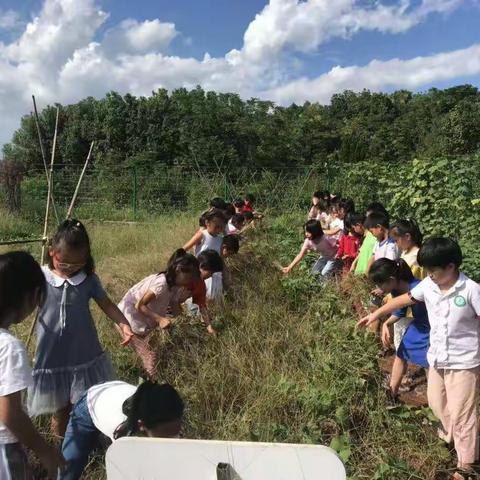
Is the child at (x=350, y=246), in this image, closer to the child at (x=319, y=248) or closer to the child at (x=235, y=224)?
the child at (x=319, y=248)

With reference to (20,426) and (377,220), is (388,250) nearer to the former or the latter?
(377,220)

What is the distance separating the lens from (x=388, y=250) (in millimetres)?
4543

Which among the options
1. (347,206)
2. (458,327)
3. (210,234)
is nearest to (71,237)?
(458,327)

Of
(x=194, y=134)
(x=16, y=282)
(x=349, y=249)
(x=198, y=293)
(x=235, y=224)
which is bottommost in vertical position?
(x=349, y=249)

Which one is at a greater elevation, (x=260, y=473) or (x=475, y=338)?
(x=260, y=473)

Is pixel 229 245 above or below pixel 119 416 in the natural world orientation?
above

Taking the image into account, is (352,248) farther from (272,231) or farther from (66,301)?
(66,301)

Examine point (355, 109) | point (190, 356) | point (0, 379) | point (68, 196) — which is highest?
point (355, 109)

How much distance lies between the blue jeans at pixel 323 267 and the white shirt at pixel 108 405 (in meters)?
3.75

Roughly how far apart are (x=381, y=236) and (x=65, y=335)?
10.4ft

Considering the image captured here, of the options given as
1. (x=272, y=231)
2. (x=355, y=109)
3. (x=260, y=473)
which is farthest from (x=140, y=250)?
(x=355, y=109)

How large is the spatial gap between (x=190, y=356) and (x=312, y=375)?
2.80ft

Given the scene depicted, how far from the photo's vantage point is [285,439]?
103 inches

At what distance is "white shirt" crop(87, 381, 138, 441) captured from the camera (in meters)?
1.95
